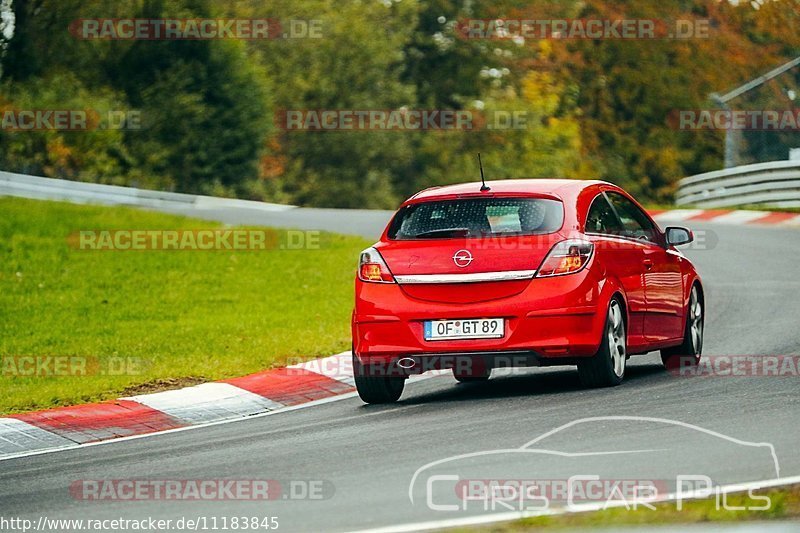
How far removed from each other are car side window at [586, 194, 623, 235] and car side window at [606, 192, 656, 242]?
17 cm

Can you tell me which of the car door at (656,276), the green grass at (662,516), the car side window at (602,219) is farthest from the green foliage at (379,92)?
the green grass at (662,516)

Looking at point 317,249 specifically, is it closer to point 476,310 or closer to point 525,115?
point 476,310

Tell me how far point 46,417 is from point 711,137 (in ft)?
178

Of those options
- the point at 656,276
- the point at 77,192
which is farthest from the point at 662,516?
the point at 77,192

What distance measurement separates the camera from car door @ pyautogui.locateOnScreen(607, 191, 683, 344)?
11930 mm

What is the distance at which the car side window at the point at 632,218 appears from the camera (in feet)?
39.8

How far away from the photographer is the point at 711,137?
62.9 metres

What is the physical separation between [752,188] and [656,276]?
2115 centimetres

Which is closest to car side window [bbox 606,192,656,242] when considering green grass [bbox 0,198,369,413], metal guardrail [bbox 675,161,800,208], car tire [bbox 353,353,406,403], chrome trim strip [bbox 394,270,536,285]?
chrome trim strip [bbox 394,270,536,285]

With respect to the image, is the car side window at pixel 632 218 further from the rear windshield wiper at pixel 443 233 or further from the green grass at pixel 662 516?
the green grass at pixel 662 516

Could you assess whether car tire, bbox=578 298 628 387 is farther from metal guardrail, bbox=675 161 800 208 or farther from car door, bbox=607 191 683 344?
metal guardrail, bbox=675 161 800 208

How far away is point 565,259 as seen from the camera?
10.8 meters

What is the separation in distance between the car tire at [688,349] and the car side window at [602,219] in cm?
126

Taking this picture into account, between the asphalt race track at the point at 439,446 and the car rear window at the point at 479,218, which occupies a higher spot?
the car rear window at the point at 479,218
